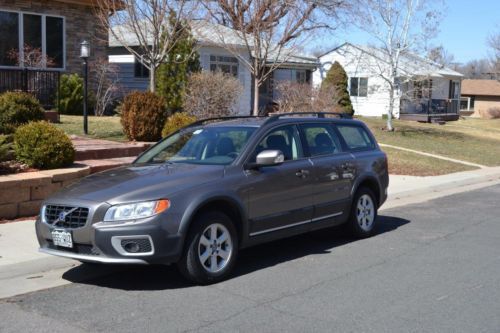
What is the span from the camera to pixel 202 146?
712cm

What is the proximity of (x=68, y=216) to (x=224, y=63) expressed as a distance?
846 inches

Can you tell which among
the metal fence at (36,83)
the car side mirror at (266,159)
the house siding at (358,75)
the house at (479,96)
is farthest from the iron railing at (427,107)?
A: the car side mirror at (266,159)

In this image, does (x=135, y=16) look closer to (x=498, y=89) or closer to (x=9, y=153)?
(x=9, y=153)

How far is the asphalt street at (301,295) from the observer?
5.12 m

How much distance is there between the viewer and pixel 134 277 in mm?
6504

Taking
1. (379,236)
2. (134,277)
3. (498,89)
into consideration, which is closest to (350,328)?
(134,277)

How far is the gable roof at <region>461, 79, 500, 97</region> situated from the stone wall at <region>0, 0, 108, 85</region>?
2165 inches

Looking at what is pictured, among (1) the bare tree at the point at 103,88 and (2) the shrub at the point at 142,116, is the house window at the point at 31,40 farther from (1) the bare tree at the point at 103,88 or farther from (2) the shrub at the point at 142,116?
(2) the shrub at the point at 142,116

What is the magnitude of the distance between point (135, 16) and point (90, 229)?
10.3 meters

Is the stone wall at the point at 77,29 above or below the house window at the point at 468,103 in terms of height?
above

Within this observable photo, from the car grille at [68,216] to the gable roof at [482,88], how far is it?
6715 cm

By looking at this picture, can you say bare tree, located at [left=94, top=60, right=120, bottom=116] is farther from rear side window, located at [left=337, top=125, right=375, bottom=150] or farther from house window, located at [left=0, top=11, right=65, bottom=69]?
rear side window, located at [left=337, top=125, right=375, bottom=150]

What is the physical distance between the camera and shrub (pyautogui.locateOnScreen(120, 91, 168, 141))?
12992 mm

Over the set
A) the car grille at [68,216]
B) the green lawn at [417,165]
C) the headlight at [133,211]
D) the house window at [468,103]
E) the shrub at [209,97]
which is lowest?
the green lawn at [417,165]
